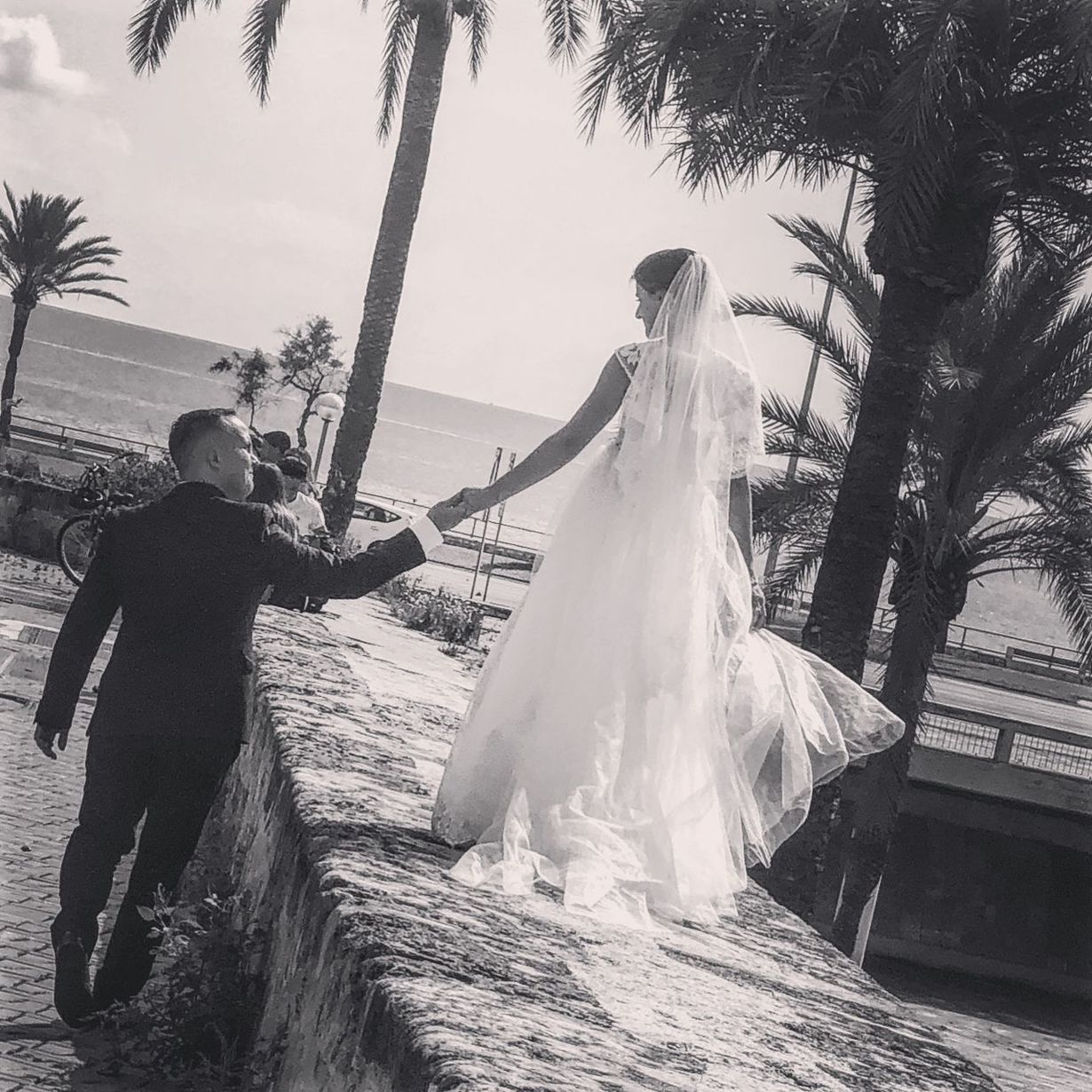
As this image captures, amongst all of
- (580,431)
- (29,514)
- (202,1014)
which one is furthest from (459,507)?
(29,514)

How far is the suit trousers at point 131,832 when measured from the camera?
4.08m

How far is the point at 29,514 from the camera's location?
76.5ft

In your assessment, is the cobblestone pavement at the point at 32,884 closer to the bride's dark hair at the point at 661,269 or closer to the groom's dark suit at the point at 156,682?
the groom's dark suit at the point at 156,682

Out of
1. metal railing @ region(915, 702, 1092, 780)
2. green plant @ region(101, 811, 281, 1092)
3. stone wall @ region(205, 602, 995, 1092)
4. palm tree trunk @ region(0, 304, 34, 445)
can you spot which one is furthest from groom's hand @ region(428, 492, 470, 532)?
palm tree trunk @ region(0, 304, 34, 445)

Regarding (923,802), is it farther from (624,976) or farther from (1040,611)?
(1040,611)

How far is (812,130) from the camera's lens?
1188 cm

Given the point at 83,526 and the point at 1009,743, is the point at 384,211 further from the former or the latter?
the point at 1009,743

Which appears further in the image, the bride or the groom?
the groom

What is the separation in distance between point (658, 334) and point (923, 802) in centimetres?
1853

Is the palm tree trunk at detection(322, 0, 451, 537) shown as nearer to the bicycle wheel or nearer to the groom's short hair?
the bicycle wheel

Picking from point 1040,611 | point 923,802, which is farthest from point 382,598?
point 1040,611

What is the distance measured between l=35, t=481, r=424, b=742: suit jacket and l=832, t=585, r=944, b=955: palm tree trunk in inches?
491

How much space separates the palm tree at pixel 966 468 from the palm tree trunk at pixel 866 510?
4.69 m

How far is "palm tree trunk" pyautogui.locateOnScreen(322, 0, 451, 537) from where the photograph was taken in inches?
715
